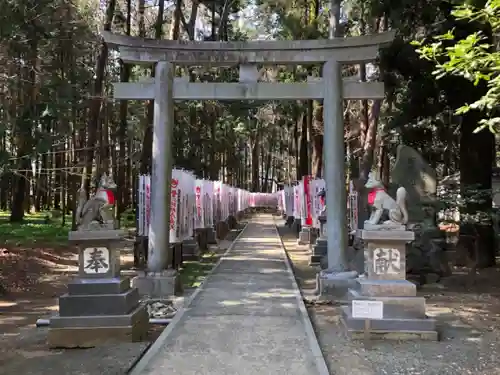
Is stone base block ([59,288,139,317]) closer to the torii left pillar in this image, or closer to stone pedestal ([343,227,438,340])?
stone pedestal ([343,227,438,340])

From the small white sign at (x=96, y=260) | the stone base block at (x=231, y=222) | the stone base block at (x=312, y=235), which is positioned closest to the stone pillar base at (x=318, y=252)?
the stone base block at (x=312, y=235)

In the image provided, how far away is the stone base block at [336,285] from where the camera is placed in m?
10.5

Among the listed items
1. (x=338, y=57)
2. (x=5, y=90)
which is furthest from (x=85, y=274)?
(x=5, y=90)

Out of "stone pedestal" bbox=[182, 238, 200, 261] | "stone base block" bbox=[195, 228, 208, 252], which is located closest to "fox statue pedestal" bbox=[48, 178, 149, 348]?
"stone pedestal" bbox=[182, 238, 200, 261]

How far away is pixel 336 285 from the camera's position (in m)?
10.6

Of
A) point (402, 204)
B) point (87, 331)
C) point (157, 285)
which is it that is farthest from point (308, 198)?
point (87, 331)

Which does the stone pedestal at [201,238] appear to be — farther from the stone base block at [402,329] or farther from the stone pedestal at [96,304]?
the stone base block at [402,329]

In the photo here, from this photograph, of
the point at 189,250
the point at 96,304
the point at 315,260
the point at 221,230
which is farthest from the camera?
the point at 221,230

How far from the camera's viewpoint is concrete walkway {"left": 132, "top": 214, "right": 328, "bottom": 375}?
19.9 feet

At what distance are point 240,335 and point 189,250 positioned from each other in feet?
33.2

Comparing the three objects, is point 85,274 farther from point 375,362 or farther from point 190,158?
point 190,158

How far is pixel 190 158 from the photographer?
26609mm

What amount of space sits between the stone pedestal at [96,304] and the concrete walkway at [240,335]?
1.98 ft

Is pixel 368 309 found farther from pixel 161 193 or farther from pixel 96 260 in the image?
pixel 161 193
